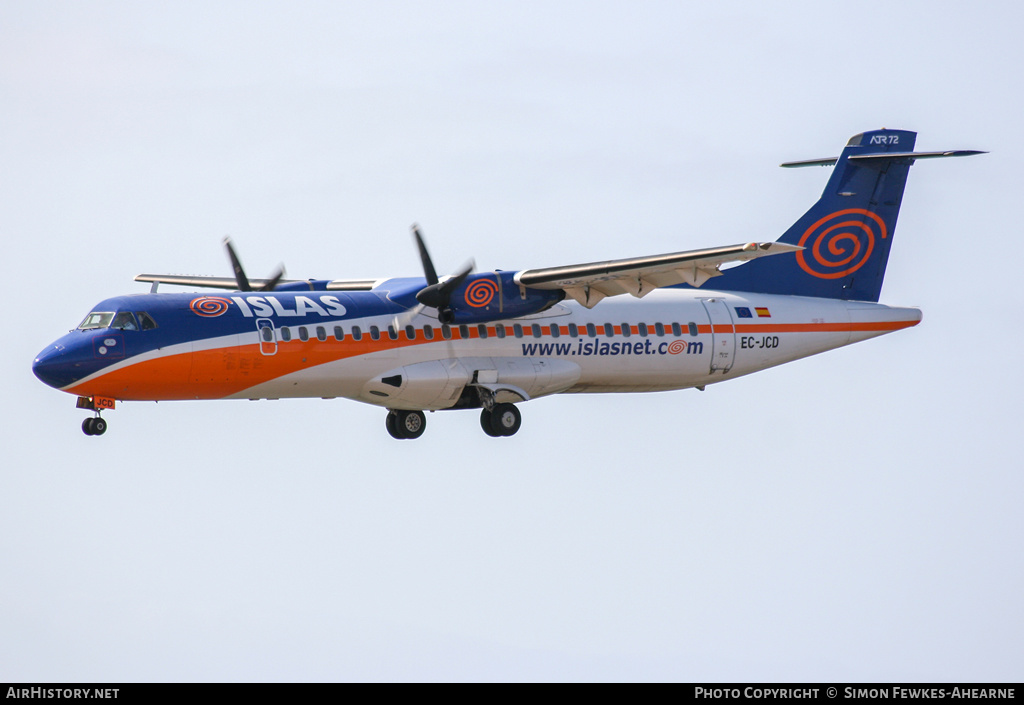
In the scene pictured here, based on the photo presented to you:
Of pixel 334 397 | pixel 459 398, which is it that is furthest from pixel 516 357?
pixel 334 397

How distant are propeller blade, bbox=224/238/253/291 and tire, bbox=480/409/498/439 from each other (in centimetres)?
607

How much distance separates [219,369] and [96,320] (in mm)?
2372

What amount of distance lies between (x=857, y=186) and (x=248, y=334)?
14.6 m

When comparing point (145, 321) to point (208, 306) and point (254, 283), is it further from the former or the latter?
point (254, 283)

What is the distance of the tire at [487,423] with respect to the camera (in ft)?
96.0

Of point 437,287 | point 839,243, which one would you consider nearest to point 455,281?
point 437,287

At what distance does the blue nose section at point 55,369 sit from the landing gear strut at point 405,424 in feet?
23.7

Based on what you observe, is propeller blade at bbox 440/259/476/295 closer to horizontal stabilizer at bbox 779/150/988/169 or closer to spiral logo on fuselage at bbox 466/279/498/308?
spiral logo on fuselage at bbox 466/279/498/308

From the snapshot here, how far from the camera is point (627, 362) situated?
1193 inches

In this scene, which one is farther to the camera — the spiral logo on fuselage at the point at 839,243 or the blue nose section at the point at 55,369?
the spiral logo on fuselage at the point at 839,243

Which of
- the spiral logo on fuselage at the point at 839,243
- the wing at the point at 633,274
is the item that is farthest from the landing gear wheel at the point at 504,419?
the spiral logo on fuselage at the point at 839,243

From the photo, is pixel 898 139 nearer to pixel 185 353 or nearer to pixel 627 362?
pixel 627 362

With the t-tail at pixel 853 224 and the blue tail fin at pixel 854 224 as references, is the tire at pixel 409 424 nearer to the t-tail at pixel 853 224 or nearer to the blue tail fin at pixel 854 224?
the blue tail fin at pixel 854 224

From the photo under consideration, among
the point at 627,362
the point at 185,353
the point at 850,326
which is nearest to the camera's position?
the point at 185,353
